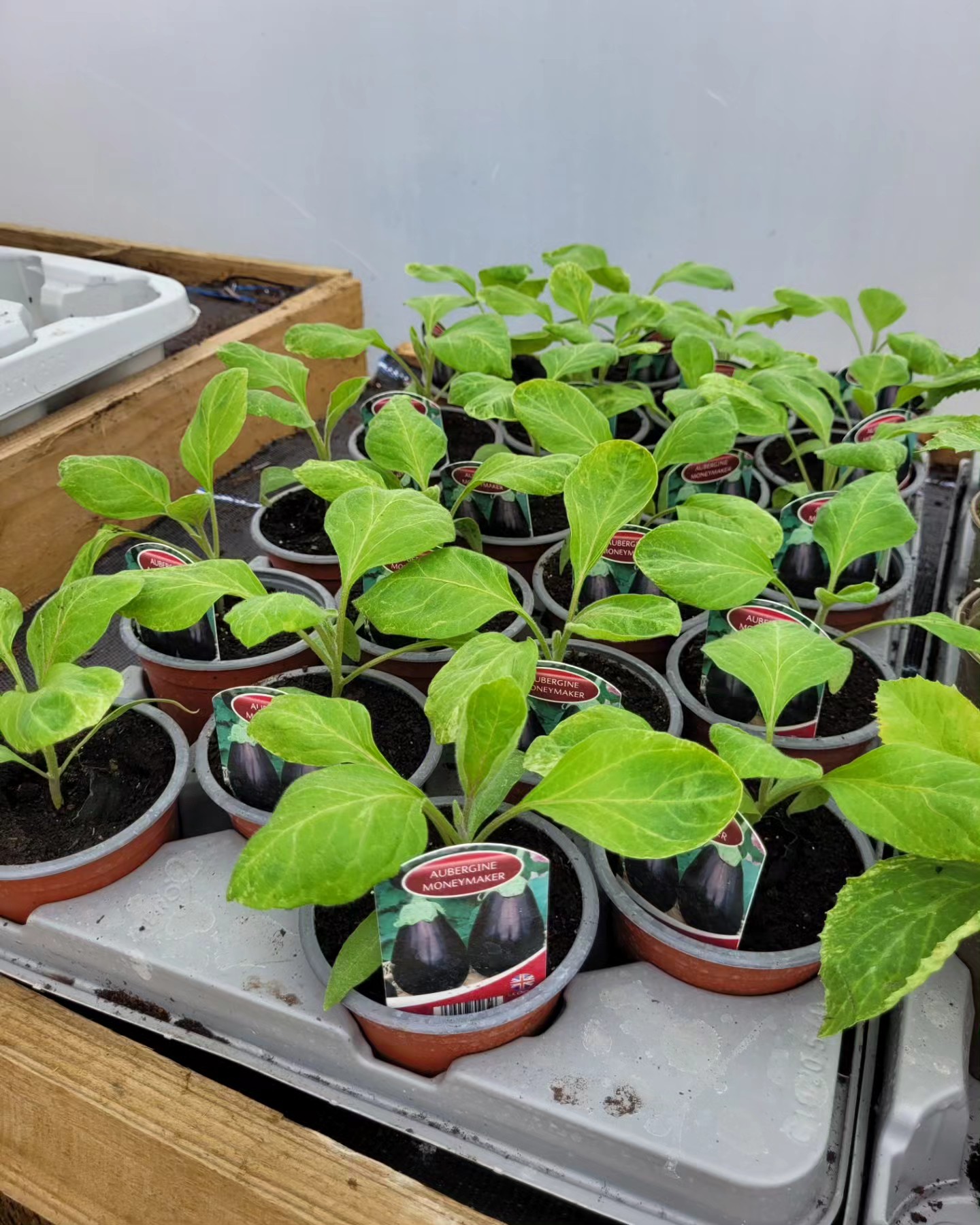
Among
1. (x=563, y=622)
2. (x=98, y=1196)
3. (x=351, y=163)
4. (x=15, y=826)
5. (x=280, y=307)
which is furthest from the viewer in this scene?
(x=351, y=163)

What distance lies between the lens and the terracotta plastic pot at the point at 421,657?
0.86m

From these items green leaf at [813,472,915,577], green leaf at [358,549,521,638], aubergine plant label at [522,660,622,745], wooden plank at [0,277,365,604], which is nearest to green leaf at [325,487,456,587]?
green leaf at [358,549,521,638]

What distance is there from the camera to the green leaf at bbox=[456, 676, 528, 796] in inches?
20.2

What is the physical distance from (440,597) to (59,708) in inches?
10.3

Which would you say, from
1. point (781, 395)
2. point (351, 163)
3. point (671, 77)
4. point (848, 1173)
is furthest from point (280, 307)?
point (848, 1173)

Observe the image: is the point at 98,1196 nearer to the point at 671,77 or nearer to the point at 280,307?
the point at 280,307

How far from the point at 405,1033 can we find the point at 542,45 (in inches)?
64.2

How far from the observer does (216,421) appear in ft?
2.77

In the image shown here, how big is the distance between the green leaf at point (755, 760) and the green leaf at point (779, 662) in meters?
0.08

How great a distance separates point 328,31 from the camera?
5.66 ft

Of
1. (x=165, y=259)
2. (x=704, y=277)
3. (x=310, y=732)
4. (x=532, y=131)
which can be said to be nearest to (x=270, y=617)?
(x=310, y=732)

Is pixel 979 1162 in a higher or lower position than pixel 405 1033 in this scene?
lower

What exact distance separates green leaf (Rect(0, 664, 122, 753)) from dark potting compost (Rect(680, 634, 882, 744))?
0.49 meters

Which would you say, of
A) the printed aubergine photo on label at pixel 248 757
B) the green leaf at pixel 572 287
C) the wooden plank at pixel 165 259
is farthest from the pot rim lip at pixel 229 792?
the wooden plank at pixel 165 259
